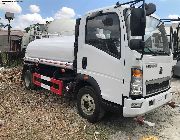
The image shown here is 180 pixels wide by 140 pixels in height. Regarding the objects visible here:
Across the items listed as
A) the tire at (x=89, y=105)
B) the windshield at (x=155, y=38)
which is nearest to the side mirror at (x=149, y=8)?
the windshield at (x=155, y=38)

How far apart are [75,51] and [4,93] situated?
3.69m

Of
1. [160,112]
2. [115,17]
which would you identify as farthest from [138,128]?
[115,17]

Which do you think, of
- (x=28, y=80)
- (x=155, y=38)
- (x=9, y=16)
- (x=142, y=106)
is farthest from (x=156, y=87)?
(x=9, y=16)

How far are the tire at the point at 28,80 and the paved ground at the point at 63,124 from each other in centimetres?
104

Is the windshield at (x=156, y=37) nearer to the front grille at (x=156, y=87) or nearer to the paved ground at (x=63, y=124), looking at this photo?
the front grille at (x=156, y=87)

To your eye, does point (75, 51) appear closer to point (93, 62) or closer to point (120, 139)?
point (93, 62)

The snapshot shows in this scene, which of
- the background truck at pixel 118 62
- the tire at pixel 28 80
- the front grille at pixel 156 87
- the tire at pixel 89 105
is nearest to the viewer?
the background truck at pixel 118 62

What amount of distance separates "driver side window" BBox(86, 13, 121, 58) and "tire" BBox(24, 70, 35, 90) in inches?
148

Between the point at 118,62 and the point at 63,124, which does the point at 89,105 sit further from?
the point at 118,62

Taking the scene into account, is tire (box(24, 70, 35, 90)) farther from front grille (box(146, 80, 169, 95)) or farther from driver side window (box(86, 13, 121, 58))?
front grille (box(146, 80, 169, 95))

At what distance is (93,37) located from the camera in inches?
244

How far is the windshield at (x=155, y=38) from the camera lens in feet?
19.1

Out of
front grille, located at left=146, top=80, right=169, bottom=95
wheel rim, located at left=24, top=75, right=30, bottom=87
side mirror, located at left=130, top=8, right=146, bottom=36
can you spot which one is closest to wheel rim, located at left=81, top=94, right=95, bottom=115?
front grille, located at left=146, top=80, right=169, bottom=95

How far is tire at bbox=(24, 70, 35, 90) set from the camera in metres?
9.40
